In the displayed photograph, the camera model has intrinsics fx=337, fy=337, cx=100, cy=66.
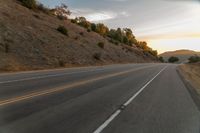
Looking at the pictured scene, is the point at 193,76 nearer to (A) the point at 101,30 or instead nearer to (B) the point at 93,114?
(B) the point at 93,114

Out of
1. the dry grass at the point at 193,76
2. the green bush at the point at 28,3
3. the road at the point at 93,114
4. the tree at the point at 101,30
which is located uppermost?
the green bush at the point at 28,3

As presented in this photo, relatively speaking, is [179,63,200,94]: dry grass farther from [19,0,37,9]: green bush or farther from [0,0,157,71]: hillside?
[19,0,37,9]: green bush

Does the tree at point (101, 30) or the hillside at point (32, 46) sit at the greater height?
Result: the tree at point (101, 30)

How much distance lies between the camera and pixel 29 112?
9406 mm

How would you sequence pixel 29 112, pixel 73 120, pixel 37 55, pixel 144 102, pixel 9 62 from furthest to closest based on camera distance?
1. pixel 37 55
2. pixel 9 62
3. pixel 144 102
4. pixel 29 112
5. pixel 73 120

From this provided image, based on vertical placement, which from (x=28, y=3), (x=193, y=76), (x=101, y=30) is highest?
(x=28, y=3)

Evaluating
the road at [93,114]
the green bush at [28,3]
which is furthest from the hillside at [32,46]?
the road at [93,114]

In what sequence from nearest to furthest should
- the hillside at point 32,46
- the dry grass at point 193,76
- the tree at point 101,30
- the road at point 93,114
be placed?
the road at point 93,114 → the dry grass at point 193,76 → the hillside at point 32,46 → the tree at point 101,30

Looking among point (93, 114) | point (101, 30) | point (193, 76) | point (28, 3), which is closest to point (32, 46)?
point (193, 76)

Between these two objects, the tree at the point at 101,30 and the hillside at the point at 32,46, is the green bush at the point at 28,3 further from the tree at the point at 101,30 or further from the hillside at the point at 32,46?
the tree at the point at 101,30

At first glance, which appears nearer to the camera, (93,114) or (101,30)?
(93,114)

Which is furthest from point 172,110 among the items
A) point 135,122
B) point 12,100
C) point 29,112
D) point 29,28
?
point 29,28

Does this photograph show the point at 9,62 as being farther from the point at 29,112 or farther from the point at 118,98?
the point at 29,112

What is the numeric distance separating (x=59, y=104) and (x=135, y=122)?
10.5 feet
